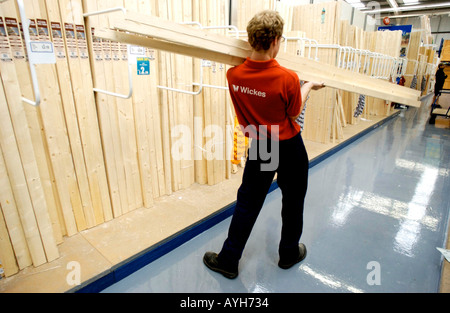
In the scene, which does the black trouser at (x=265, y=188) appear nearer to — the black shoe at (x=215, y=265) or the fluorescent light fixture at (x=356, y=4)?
the black shoe at (x=215, y=265)

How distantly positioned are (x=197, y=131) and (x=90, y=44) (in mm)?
1465

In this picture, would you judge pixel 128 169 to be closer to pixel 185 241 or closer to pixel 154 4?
pixel 185 241

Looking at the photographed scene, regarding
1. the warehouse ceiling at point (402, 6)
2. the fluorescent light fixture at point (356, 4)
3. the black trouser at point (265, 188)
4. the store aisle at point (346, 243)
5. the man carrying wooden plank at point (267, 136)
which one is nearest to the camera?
the man carrying wooden plank at point (267, 136)

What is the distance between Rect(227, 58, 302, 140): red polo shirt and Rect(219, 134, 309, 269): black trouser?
11cm

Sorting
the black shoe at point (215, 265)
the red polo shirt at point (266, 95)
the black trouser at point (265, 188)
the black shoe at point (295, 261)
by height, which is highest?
the red polo shirt at point (266, 95)

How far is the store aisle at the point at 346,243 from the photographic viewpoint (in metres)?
2.11

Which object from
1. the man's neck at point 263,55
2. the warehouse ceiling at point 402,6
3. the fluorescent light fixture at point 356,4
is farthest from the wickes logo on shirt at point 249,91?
the warehouse ceiling at point 402,6

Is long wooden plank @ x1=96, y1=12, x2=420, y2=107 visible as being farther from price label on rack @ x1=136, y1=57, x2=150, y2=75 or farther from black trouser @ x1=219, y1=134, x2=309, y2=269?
price label on rack @ x1=136, y1=57, x2=150, y2=75

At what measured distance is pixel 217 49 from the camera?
65.8 inches

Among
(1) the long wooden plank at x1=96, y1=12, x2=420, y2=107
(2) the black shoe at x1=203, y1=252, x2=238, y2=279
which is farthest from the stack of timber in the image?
(2) the black shoe at x1=203, y1=252, x2=238, y2=279

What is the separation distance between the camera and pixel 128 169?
276cm

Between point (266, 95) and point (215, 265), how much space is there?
1.41 metres

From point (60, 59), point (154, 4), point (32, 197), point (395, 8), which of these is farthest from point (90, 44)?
point (395, 8)

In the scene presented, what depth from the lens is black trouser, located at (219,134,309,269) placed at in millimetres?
1896
